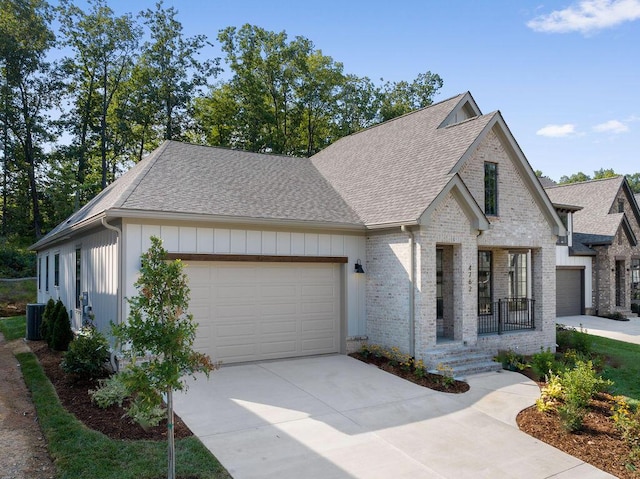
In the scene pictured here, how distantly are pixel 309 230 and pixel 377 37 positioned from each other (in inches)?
285

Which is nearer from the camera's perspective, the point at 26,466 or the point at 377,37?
the point at 26,466

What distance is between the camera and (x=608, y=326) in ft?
64.7

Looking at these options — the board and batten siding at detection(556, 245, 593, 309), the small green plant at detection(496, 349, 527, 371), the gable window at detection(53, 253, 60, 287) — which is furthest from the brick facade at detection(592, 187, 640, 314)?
the gable window at detection(53, 253, 60, 287)

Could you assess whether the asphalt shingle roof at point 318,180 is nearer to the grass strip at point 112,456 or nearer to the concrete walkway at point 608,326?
the grass strip at point 112,456

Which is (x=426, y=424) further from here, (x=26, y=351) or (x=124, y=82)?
(x=124, y=82)

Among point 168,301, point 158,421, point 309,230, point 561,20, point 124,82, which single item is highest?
point 124,82

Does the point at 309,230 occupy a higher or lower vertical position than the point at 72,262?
higher

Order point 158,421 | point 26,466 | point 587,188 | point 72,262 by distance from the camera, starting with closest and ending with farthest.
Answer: point 26,466 < point 158,421 < point 72,262 < point 587,188

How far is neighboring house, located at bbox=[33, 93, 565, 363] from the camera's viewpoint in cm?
1025

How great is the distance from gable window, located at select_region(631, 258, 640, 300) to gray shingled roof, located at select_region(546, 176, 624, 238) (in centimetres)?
305

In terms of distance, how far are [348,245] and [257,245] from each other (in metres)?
2.55

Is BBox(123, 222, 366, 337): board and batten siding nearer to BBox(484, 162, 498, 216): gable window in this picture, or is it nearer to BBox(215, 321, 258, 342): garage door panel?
BBox(215, 321, 258, 342): garage door panel

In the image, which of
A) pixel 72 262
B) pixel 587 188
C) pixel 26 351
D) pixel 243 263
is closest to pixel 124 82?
pixel 72 262

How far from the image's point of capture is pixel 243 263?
35.3 feet
